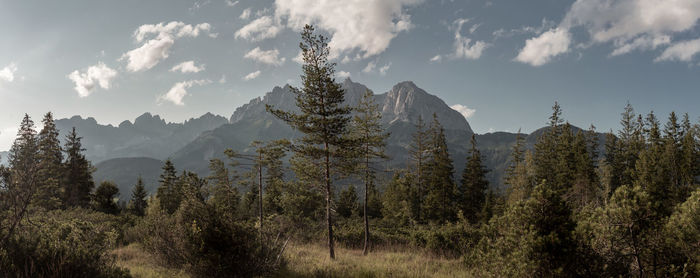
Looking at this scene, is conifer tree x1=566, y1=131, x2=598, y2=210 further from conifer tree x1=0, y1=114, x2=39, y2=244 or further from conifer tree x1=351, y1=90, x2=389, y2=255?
conifer tree x1=0, y1=114, x2=39, y2=244

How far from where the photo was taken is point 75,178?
32.5 m

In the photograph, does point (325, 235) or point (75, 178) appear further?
point (75, 178)

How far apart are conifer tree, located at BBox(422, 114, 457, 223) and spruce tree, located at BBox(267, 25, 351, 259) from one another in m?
23.8

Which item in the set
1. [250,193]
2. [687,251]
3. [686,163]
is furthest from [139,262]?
[686,163]

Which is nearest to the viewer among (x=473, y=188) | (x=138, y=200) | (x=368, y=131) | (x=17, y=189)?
(x=17, y=189)

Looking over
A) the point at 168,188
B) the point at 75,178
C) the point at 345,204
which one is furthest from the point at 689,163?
the point at 75,178

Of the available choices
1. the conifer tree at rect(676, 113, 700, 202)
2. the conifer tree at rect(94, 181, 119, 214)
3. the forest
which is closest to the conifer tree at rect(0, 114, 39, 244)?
the forest

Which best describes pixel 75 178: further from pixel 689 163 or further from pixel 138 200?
pixel 689 163

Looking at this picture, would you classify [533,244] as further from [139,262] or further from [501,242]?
[139,262]

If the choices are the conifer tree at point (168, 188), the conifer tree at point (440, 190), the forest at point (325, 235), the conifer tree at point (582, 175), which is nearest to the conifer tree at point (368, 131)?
the forest at point (325, 235)

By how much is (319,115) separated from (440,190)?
26123 millimetres

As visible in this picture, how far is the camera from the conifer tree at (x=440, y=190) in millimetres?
35781

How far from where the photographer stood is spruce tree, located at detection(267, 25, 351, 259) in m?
14.2

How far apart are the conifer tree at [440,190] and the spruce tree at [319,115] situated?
2384cm
